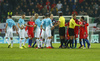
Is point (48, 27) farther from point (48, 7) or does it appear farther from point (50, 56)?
point (48, 7)

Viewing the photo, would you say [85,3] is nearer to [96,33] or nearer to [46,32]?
[96,33]

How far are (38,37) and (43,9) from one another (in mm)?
12488

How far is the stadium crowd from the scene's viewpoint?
98.3 ft

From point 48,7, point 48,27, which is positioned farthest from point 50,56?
point 48,7

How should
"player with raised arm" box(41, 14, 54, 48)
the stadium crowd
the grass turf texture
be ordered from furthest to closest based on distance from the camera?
1. the stadium crowd
2. "player with raised arm" box(41, 14, 54, 48)
3. the grass turf texture

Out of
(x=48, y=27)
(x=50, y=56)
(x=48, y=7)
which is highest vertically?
(x=48, y=7)

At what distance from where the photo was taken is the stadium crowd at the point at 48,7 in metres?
30.0

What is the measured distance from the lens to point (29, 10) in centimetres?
3098

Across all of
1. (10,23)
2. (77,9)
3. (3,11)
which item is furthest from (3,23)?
(10,23)

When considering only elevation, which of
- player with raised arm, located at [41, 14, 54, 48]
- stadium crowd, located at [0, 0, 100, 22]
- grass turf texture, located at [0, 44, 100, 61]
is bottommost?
grass turf texture, located at [0, 44, 100, 61]

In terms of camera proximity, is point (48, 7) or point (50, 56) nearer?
point (50, 56)

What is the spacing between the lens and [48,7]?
31.2 m

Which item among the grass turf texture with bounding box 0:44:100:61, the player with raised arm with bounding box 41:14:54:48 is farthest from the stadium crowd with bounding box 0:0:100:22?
the grass turf texture with bounding box 0:44:100:61

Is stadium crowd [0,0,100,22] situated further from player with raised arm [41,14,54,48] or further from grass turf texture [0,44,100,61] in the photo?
grass turf texture [0,44,100,61]
